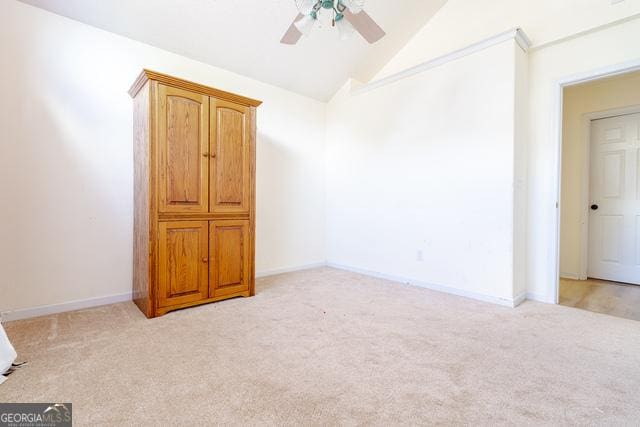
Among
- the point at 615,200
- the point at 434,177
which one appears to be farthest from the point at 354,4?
the point at 615,200

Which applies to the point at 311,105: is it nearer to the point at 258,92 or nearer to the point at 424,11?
the point at 258,92

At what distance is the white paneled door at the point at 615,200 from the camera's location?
145 inches

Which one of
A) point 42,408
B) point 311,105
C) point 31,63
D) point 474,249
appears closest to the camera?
→ point 42,408

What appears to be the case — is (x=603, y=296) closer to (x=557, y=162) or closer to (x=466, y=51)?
(x=557, y=162)

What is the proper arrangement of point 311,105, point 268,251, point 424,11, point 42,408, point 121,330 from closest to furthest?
point 42,408
point 121,330
point 424,11
point 268,251
point 311,105

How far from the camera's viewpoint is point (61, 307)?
2.56 m

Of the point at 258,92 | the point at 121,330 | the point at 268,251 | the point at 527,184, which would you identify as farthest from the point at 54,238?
the point at 527,184

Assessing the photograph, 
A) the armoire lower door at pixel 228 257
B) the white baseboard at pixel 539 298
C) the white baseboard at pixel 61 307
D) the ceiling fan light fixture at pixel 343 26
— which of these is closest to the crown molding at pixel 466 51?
the ceiling fan light fixture at pixel 343 26

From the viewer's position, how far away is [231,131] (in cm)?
289

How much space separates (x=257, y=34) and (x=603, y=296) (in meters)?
4.57

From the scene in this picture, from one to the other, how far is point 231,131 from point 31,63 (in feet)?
5.24

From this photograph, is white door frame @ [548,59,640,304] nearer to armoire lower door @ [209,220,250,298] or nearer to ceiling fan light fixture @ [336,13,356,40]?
ceiling fan light fixture @ [336,13,356,40]

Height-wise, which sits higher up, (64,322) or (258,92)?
(258,92)

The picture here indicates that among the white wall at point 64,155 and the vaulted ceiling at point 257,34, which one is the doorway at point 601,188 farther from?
the white wall at point 64,155
